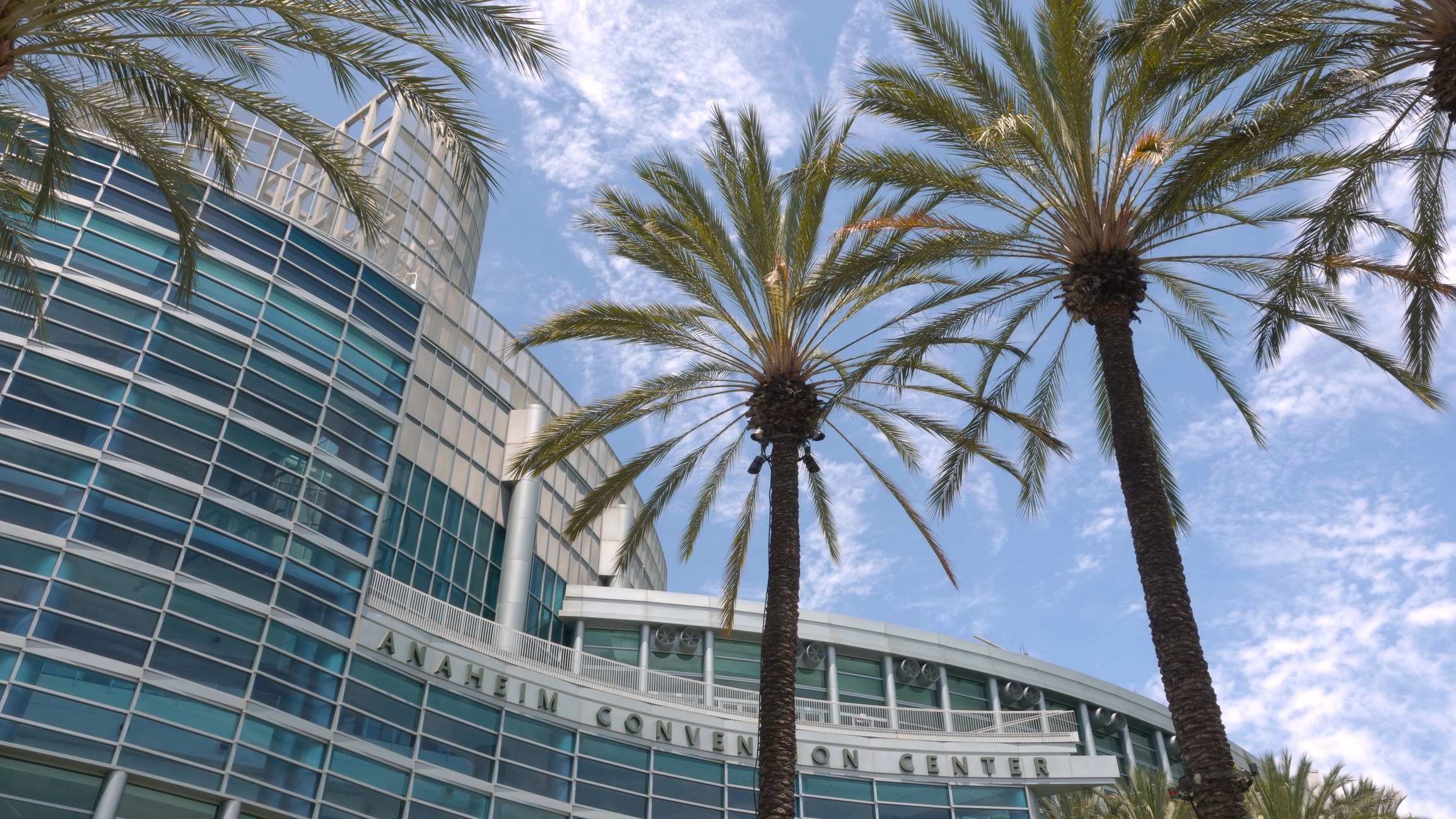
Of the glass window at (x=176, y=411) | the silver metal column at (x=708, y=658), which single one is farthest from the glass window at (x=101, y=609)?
the silver metal column at (x=708, y=658)

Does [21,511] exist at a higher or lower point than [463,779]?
higher

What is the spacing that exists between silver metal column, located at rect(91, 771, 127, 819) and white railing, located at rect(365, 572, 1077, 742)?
6.50 metres

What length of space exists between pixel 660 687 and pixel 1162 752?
1803 cm

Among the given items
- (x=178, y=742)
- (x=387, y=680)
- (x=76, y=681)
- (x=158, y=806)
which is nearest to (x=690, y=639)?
(x=387, y=680)

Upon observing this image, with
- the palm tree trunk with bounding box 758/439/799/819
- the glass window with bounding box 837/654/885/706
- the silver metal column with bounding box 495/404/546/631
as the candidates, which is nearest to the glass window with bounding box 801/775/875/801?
the glass window with bounding box 837/654/885/706

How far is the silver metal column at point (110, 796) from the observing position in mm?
20781

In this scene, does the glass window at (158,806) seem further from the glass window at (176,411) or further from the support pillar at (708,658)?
the support pillar at (708,658)

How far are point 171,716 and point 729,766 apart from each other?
13740 mm

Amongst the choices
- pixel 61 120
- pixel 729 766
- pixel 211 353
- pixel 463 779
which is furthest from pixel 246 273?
pixel 729 766

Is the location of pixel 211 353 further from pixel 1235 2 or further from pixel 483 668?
pixel 1235 2

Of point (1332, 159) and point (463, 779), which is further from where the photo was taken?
point (463, 779)

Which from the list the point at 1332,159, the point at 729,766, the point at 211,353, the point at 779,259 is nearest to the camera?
the point at 1332,159

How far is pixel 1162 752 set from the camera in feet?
134

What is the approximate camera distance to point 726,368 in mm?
20469
